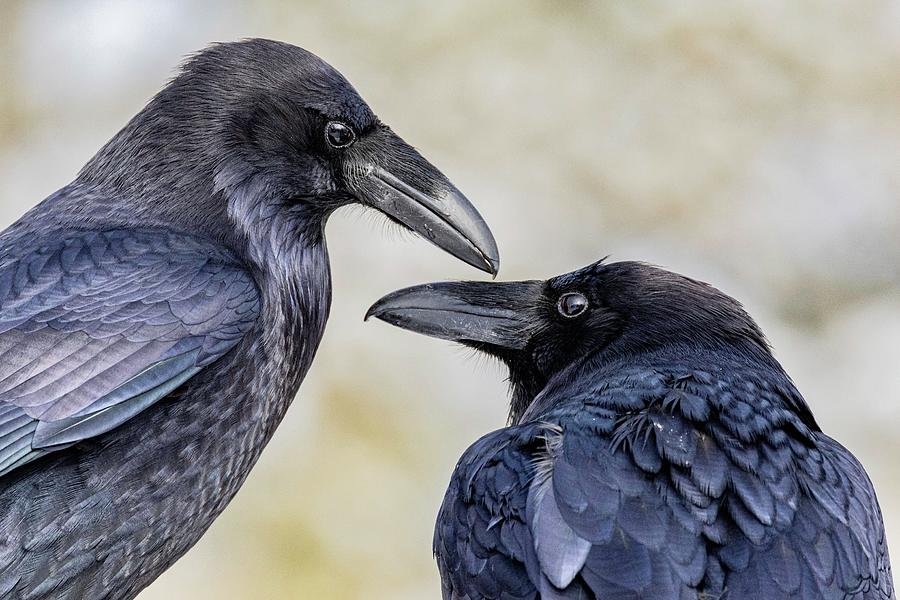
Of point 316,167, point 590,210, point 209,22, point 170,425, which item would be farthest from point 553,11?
point 170,425

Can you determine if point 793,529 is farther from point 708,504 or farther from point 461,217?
point 461,217

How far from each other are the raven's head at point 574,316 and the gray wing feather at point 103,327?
19.3 inches

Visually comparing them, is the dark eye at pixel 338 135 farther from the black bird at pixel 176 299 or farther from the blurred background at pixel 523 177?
the blurred background at pixel 523 177

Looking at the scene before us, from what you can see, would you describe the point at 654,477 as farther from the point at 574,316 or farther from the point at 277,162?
the point at 277,162

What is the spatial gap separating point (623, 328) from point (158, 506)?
1.28 m

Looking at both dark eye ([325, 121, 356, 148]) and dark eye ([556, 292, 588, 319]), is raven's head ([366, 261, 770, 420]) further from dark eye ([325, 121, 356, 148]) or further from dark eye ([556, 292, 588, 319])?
dark eye ([325, 121, 356, 148])

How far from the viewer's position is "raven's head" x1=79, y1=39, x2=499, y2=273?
3.93 meters

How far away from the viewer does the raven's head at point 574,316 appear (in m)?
3.95

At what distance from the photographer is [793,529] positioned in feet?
10.4

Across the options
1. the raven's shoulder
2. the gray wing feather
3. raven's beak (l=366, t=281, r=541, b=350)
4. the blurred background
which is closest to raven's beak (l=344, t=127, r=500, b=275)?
raven's beak (l=366, t=281, r=541, b=350)

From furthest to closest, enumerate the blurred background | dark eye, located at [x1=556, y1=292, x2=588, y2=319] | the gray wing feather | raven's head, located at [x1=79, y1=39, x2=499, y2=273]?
1. the blurred background
2. dark eye, located at [x1=556, y1=292, x2=588, y2=319]
3. raven's head, located at [x1=79, y1=39, x2=499, y2=273]
4. the gray wing feather

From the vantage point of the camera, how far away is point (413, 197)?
13.1 ft

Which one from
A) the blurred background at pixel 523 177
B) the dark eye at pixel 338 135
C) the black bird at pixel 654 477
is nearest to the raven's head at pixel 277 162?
the dark eye at pixel 338 135

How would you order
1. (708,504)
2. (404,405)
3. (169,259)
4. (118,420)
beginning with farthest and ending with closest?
(404,405)
(169,259)
(118,420)
(708,504)
